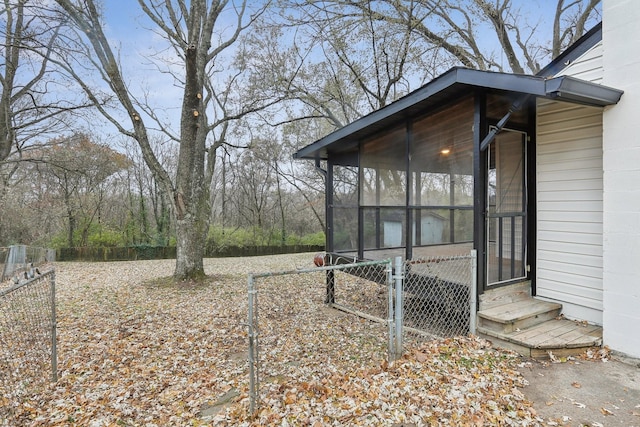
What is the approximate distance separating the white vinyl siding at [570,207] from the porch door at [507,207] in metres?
0.18

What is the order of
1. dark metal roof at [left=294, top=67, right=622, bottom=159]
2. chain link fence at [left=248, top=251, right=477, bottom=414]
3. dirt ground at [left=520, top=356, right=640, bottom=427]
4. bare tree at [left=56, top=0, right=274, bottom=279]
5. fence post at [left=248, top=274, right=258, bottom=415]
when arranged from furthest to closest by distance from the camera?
bare tree at [left=56, top=0, right=274, bottom=279] < chain link fence at [left=248, top=251, right=477, bottom=414] < dark metal roof at [left=294, top=67, right=622, bottom=159] < fence post at [left=248, top=274, right=258, bottom=415] < dirt ground at [left=520, top=356, right=640, bottom=427]

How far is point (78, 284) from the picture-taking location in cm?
809

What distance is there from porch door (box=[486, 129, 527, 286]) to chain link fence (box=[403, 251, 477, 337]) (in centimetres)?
36

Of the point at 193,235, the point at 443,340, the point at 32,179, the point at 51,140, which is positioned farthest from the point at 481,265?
the point at 32,179

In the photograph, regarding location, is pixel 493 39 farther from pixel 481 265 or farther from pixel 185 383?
pixel 185 383

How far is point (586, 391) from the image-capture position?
2518 mm

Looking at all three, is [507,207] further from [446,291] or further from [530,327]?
[530,327]

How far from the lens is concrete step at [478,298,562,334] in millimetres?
3318

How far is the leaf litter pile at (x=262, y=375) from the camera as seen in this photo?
236cm

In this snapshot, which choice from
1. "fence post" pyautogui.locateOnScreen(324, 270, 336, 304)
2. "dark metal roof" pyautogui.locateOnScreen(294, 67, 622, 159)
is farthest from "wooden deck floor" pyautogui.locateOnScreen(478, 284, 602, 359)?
"fence post" pyautogui.locateOnScreen(324, 270, 336, 304)

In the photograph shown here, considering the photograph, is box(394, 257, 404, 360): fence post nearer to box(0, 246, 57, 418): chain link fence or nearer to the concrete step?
the concrete step

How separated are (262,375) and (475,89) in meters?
3.82

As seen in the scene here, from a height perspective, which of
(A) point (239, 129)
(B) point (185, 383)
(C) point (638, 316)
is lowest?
(B) point (185, 383)

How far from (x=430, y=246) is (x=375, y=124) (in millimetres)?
2353
